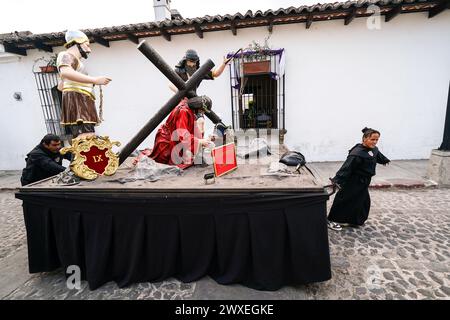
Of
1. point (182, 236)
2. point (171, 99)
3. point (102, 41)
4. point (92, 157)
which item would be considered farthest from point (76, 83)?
point (102, 41)

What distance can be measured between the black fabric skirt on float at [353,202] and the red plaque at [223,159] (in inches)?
63.1

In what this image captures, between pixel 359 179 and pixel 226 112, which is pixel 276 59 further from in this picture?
pixel 359 179

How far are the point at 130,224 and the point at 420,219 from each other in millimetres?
3816

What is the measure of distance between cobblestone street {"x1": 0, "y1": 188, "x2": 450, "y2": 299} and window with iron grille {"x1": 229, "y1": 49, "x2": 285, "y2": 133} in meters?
3.54

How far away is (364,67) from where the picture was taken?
18.0 ft

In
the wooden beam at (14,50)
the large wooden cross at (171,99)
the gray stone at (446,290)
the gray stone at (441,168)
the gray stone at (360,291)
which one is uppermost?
the wooden beam at (14,50)

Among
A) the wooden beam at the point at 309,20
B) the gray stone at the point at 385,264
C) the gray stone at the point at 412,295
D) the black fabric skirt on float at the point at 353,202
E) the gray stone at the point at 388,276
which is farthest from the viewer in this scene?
the wooden beam at the point at 309,20

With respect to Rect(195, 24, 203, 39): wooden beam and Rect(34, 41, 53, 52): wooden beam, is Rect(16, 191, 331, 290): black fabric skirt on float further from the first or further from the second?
Rect(34, 41, 53, 52): wooden beam

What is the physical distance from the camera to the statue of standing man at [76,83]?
222 cm

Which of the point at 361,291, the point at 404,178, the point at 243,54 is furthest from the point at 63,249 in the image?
the point at 404,178

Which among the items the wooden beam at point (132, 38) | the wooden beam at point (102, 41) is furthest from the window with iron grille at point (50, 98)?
the wooden beam at point (132, 38)

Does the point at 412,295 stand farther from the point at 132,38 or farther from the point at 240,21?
the point at 132,38

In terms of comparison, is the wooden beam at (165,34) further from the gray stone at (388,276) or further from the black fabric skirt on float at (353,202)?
the gray stone at (388,276)

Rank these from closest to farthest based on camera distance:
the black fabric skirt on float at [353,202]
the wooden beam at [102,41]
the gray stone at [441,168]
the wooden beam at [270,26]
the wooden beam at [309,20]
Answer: the black fabric skirt on float at [353,202] < the gray stone at [441,168] < the wooden beam at [309,20] < the wooden beam at [270,26] < the wooden beam at [102,41]
